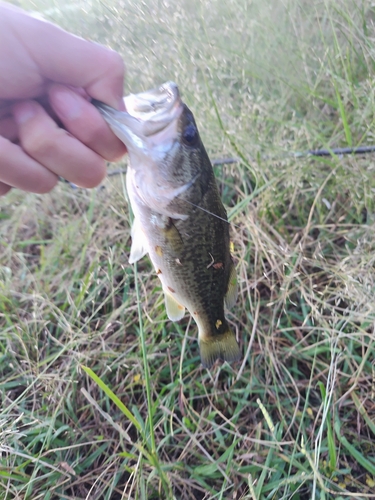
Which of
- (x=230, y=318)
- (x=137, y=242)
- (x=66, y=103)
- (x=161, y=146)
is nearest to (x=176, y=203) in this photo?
(x=161, y=146)

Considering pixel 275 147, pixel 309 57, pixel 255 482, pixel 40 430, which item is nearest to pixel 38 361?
pixel 40 430

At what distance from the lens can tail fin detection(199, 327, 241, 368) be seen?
5.41ft

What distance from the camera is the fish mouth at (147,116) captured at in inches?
47.3

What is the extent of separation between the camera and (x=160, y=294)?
83.4 inches

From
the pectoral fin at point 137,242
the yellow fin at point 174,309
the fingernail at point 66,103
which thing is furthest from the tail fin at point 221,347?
the fingernail at point 66,103

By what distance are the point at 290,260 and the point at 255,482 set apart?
1116 millimetres

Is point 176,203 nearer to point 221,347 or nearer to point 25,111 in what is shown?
point 25,111

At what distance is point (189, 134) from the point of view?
1.31 meters

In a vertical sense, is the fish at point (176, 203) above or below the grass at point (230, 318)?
above

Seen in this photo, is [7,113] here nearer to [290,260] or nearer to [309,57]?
[290,260]

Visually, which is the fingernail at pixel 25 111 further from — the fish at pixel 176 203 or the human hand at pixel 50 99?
the fish at pixel 176 203

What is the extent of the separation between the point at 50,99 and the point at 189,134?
1.57 ft

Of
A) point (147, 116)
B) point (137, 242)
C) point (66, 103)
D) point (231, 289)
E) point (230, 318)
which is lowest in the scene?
point (230, 318)

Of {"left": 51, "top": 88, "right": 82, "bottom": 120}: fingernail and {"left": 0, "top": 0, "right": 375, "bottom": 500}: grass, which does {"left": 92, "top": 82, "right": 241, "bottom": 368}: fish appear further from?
{"left": 0, "top": 0, "right": 375, "bottom": 500}: grass
